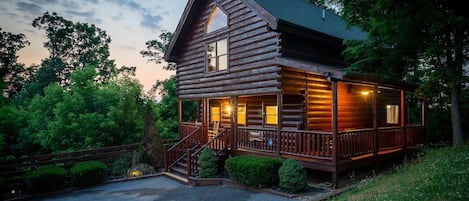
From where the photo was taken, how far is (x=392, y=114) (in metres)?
17.1

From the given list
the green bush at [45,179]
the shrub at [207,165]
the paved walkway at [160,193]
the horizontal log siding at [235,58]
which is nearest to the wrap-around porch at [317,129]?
the shrub at [207,165]

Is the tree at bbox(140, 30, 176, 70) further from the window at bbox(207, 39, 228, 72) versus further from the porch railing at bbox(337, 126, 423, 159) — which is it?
the porch railing at bbox(337, 126, 423, 159)

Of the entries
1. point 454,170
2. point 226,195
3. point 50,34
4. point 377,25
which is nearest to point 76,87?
point 226,195

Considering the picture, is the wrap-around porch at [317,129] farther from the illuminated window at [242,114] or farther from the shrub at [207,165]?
the shrub at [207,165]

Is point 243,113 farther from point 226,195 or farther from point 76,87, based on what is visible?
point 76,87

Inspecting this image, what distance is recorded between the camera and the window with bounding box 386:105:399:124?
16.9m

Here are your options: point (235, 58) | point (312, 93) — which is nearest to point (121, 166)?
point (235, 58)

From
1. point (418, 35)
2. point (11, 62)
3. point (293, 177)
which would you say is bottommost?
point (293, 177)

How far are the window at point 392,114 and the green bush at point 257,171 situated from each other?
10.6 m

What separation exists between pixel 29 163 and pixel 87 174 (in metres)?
2.46

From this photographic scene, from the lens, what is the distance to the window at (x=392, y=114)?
16.9 metres

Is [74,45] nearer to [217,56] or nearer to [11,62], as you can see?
[11,62]

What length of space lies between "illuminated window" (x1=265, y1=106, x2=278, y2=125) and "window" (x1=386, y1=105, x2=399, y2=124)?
773 centimetres

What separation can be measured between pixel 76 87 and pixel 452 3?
64.2 feet
